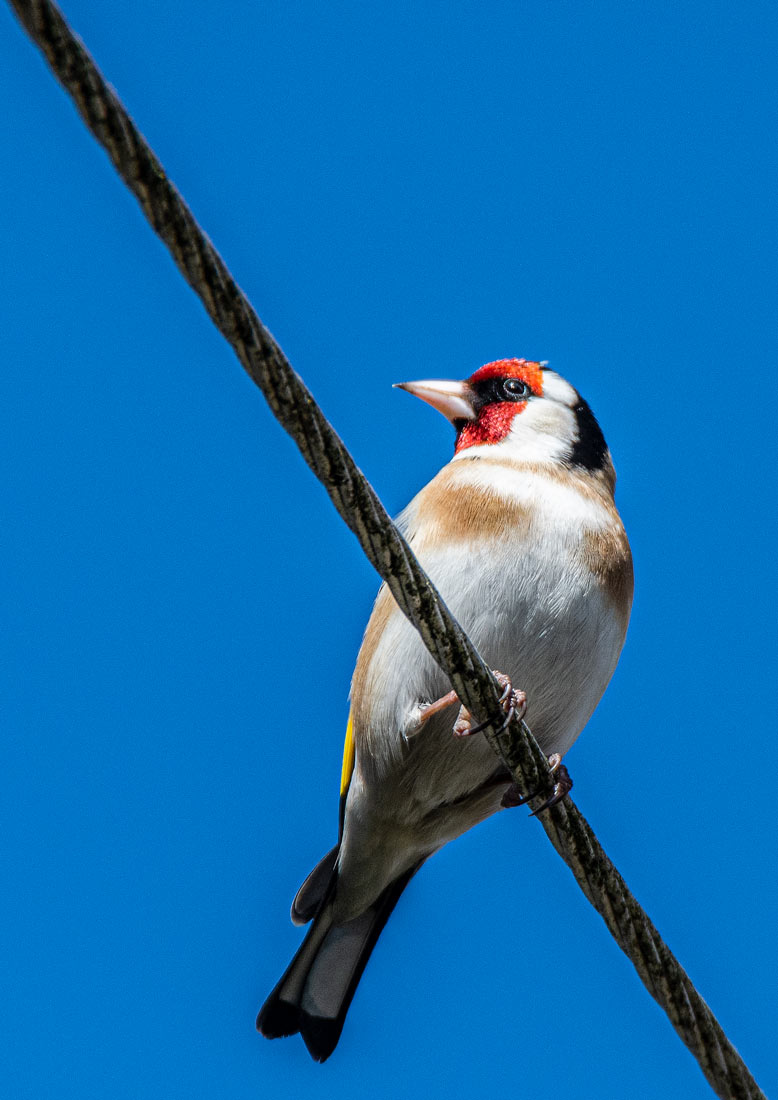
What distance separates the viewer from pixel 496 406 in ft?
18.7

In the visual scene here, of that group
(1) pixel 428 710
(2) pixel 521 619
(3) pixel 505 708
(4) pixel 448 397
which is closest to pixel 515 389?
(4) pixel 448 397

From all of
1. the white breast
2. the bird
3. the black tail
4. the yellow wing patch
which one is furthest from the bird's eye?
the black tail

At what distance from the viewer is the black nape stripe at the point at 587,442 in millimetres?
5414

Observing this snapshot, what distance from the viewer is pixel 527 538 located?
455cm

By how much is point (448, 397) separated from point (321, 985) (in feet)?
8.59

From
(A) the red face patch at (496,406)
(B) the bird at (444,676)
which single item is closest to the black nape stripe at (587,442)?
(B) the bird at (444,676)

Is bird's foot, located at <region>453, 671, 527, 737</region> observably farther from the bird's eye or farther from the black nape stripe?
the bird's eye

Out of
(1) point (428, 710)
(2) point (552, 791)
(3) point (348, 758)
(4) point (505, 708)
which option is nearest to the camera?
(4) point (505, 708)

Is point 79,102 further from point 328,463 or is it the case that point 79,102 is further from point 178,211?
point 328,463

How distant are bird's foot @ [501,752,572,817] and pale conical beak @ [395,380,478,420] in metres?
1.65

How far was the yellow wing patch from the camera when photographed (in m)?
4.99

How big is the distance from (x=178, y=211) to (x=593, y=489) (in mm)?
3224

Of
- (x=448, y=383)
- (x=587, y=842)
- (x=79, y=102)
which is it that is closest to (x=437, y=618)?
(x=587, y=842)

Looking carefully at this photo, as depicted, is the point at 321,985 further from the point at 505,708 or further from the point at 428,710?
the point at 505,708
